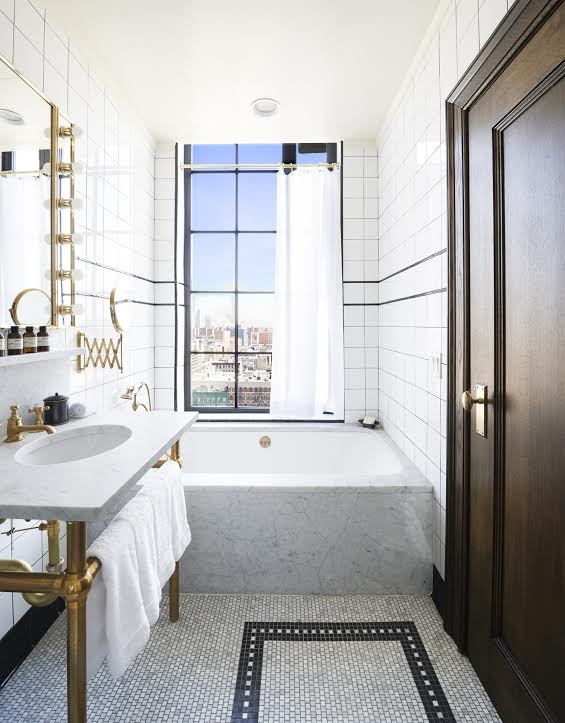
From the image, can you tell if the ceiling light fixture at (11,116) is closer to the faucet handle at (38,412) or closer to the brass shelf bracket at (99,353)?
the brass shelf bracket at (99,353)

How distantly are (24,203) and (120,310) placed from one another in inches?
36.5

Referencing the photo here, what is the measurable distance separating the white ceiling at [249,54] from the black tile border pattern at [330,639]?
8.02 feet

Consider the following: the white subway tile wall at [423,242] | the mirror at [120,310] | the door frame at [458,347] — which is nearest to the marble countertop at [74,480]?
the mirror at [120,310]

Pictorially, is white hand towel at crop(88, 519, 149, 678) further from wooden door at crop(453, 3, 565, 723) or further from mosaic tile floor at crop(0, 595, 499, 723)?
wooden door at crop(453, 3, 565, 723)

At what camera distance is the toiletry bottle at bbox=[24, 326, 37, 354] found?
4.85 ft

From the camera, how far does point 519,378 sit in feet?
4.02

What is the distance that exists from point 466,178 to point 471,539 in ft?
4.14

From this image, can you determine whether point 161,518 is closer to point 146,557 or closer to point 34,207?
point 146,557

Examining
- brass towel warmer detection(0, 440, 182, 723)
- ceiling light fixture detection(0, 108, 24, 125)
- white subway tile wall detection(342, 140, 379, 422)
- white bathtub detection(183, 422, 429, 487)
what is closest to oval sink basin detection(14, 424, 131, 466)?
brass towel warmer detection(0, 440, 182, 723)

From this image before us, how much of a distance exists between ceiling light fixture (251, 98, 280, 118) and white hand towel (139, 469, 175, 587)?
210cm

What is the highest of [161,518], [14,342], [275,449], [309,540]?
[14,342]

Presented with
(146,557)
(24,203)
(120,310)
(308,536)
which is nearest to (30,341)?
(24,203)

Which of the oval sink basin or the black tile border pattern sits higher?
the oval sink basin

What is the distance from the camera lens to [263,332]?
3293 mm
